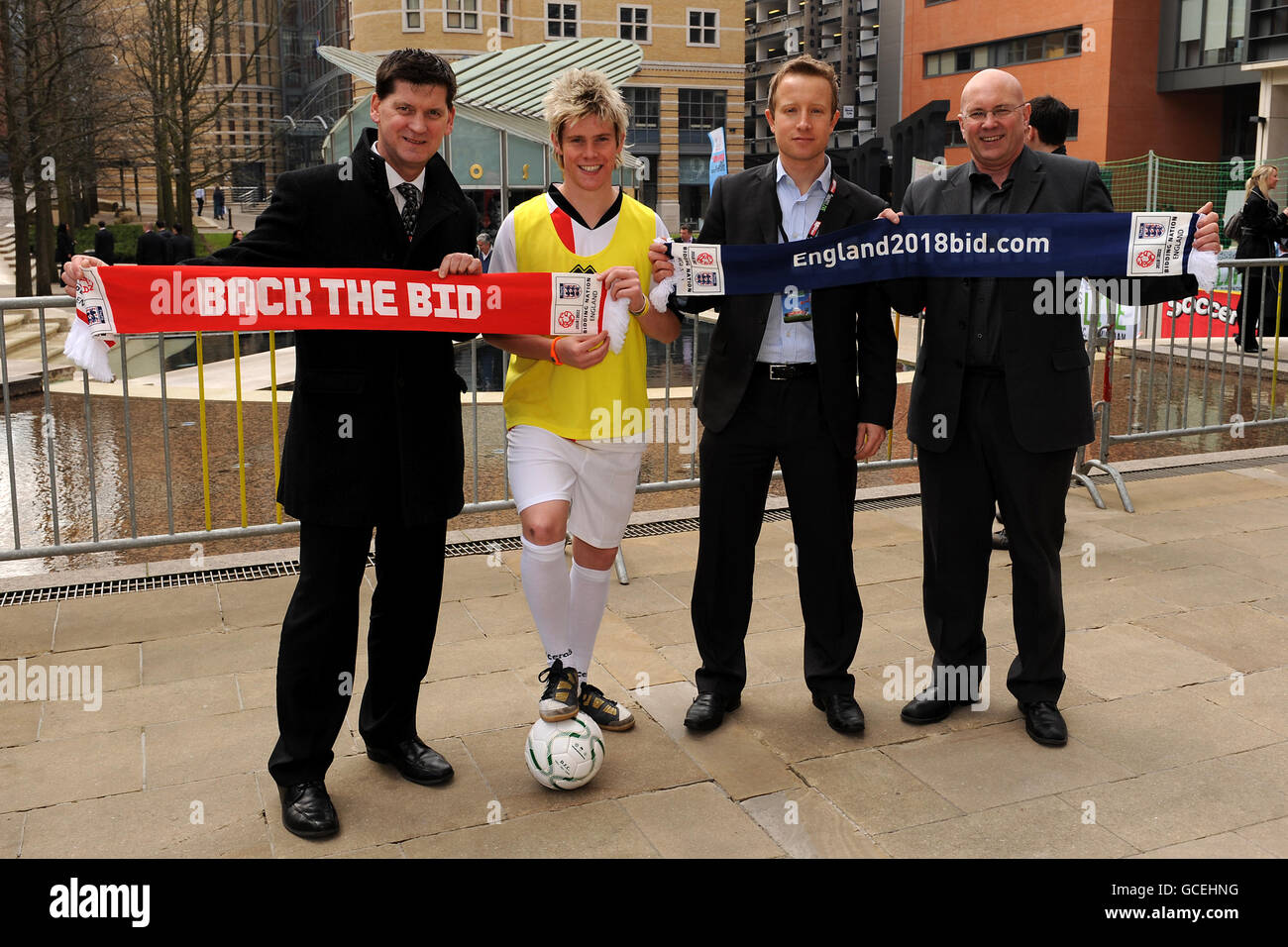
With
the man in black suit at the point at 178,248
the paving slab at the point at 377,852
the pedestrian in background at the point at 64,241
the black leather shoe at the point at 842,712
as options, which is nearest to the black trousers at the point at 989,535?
the black leather shoe at the point at 842,712

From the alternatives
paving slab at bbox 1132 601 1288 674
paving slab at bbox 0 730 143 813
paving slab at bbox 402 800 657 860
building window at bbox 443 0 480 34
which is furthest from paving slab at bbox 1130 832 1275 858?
building window at bbox 443 0 480 34

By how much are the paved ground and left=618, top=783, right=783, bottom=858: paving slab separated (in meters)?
0.01

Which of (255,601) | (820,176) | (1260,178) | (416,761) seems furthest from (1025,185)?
(1260,178)

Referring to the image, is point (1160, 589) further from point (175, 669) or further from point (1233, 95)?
point (1233, 95)

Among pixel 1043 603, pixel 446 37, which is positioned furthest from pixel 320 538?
pixel 446 37

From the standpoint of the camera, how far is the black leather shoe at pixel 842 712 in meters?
4.36

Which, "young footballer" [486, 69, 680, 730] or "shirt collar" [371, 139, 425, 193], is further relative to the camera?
"young footballer" [486, 69, 680, 730]

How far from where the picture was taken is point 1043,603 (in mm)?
4391

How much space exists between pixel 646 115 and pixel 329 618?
64.3m

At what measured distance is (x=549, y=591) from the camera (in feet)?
13.1

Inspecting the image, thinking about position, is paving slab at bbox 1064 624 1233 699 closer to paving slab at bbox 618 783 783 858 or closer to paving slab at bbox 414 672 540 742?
paving slab at bbox 618 783 783 858

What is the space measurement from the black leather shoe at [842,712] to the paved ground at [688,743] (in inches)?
2.3

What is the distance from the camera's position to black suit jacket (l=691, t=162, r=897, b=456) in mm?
4262
